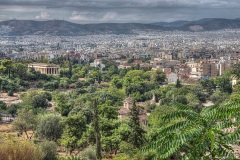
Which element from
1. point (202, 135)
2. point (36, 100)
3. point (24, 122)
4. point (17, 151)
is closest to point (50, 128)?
point (24, 122)

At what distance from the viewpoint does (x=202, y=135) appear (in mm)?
2943

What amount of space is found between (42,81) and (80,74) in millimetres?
9102

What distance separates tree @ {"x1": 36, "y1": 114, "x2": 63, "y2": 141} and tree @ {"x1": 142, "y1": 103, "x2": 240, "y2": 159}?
1934 centimetres

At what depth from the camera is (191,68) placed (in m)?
68.4

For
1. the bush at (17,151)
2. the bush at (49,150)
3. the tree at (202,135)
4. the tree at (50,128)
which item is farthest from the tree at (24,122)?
the tree at (202,135)

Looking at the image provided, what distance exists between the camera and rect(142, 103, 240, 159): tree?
2922 millimetres

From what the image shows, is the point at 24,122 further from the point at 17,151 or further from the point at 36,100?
the point at 17,151

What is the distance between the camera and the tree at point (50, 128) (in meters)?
22.1

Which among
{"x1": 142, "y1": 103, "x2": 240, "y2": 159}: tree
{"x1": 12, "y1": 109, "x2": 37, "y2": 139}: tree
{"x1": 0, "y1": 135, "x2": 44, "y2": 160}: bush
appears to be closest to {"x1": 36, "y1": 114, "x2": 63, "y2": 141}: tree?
{"x1": 12, "y1": 109, "x2": 37, "y2": 139}: tree

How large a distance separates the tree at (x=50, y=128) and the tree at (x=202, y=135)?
63.4 ft

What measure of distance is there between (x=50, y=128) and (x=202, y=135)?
65.9 feet

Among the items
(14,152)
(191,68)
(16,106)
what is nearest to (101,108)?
(16,106)

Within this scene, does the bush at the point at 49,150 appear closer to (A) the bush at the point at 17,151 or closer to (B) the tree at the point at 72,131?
(A) the bush at the point at 17,151

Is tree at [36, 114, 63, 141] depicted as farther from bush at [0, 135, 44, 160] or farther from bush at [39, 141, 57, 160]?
bush at [0, 135, 44, 160]
